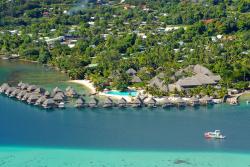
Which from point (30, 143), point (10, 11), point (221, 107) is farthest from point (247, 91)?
point (10, 11)

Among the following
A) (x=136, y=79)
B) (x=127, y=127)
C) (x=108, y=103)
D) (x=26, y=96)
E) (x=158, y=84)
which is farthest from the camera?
(x=136, y=79)

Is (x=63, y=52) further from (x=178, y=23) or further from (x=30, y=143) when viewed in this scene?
(x=30, y=143)

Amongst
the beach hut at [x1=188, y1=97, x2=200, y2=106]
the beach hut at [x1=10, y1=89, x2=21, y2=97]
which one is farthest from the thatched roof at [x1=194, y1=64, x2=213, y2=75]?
the beach hut at [x1=10, y1=89, x2=21, y2=97]

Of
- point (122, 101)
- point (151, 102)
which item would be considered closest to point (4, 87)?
point (122, 101)

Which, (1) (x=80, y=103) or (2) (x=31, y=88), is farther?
(2) (x=31, y=88)

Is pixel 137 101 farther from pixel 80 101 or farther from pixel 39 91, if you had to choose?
pixel 39 91

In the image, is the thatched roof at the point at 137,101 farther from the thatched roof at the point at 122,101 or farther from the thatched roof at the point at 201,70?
the thatched roof at the point at 201,70

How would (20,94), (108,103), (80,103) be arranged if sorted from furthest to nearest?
→ 1. (20,94)
2. (80,103)
3. (108,103)
